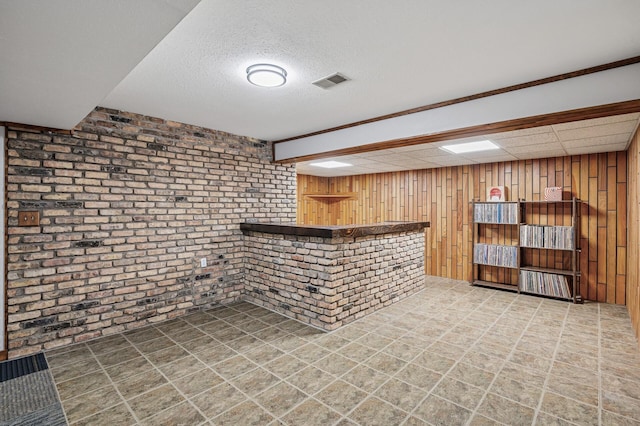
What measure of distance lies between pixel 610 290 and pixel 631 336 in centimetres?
147

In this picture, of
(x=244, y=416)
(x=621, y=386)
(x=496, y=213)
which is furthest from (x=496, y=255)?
(x=244, y=416)

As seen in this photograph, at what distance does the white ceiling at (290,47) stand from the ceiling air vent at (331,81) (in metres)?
0.06

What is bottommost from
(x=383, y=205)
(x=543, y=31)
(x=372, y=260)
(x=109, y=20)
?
(x=372, y=260)

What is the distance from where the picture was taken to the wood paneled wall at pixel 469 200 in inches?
171

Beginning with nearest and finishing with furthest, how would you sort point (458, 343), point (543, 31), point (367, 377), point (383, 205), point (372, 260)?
point (543, 31)
point (367, 377)
point (458, 343)
point (372, 260)
point (383, 205)

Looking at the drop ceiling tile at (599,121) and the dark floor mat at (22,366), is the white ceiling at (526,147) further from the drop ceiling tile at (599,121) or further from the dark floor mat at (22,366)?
the dark floor mat at (22,366)

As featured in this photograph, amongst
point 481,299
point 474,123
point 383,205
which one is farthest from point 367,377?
point 383,205

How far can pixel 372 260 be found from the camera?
383 centimetres

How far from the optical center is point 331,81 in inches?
97.3

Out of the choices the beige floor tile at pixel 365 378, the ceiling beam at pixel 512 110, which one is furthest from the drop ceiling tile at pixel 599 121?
the beige floor tile at pixel 365 378

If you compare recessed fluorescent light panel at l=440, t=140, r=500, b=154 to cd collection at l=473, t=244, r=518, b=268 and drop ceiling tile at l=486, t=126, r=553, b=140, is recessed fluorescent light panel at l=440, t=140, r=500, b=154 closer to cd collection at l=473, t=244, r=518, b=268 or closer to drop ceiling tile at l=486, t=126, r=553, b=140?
drop ceiling tile at l=486, t=126, r=553, b=140

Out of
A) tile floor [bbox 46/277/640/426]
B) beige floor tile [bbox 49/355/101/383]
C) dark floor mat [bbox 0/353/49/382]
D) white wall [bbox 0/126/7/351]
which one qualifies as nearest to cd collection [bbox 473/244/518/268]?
tile floor [bbox 46/277/640/426]

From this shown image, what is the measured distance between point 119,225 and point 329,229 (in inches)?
85.2

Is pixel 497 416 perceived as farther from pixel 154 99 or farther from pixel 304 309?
pixel 154 99
